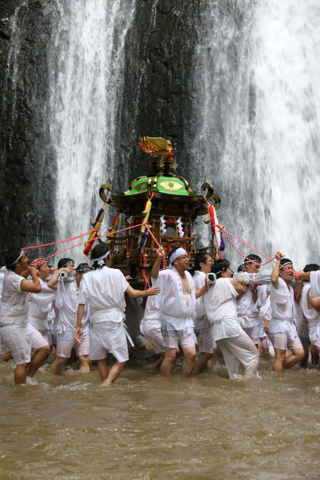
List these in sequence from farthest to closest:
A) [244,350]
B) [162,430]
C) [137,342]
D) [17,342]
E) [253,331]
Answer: [137,342]
[253,331]
[244,350]
[17,342]
[162,430]

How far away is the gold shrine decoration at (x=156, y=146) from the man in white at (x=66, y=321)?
330 cm

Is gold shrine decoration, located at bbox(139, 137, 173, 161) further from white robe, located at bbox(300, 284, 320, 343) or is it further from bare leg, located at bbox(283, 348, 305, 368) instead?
bare leg, located at bbox(283, 348, 305, 368)

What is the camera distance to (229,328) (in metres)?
5.66

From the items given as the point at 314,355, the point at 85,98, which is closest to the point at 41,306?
the point at 314,355

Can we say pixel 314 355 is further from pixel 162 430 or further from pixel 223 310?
pixel 162 430

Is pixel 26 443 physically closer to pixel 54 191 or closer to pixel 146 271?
pixel 146 271

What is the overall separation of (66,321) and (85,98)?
47.6 feet

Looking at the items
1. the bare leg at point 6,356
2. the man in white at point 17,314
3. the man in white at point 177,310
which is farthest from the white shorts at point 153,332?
the bare leg at point 6,356

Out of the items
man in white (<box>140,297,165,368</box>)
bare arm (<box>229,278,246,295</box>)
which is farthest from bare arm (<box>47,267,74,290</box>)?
bare arm (<box>229,278,246,295</box>)

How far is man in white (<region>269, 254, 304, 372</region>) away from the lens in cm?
637

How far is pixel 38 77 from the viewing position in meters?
19.5

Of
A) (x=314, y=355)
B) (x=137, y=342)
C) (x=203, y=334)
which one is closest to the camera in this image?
(x=203, y=334)

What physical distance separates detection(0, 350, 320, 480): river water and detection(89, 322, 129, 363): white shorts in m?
0.36

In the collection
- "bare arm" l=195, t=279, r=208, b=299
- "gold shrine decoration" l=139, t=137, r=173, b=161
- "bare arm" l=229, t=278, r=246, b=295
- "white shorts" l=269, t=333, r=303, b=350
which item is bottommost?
"white shorts" l=269, t=333, r=303, b=350
